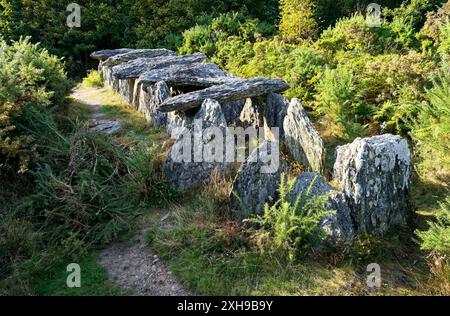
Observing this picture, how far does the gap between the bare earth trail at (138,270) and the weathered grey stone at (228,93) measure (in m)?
3.15

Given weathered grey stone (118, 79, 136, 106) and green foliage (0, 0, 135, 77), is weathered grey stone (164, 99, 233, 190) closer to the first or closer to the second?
weathered grey stone (118, 79, 136, 106)

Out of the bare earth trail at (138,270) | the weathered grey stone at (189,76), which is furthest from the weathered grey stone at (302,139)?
the bare earth trail at (138,270)

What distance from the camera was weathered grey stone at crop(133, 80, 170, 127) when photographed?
9.58m

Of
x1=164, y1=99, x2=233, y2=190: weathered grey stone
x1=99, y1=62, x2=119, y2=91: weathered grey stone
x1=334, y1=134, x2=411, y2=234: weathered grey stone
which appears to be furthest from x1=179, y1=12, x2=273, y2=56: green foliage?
x1=334, y1=134, x2=411, y2=234: weathered grey stone

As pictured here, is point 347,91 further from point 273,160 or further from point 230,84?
point 273,160

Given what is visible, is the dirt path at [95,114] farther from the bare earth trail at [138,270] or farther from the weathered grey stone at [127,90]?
the bare earth trail at [138,270]

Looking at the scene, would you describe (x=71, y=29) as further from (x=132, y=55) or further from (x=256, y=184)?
(x=256, y=184)

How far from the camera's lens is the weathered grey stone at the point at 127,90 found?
11703 millimetres

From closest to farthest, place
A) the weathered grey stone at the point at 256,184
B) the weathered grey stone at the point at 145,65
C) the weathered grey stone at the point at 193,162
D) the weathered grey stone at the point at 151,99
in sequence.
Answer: the weathered grey stone at the point at 256,184 → the weathered grey stone at the point at 193,162 → the weathered grey stone at the point at 151,99 → the weathered grey stone at the point at 145,65

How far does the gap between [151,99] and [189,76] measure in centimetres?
107

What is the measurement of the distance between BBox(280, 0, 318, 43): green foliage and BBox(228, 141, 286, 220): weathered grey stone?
8272 millimetres
